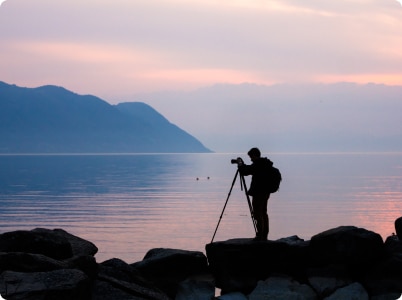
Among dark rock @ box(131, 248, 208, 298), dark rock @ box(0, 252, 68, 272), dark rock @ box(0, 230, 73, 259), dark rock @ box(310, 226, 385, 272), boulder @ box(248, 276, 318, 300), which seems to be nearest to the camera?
dark rock @ box(0, 252, 68, 272)

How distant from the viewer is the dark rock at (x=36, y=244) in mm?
16281

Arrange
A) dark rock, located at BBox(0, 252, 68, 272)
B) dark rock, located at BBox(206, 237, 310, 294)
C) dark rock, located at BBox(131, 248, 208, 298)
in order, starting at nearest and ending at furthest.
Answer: dark rock, located at BBox(0, 252, 68, 272)
dark rock, located at BBox(206, 237, 310, 294)
dark rock, located at BBox(131, 248, 208, 298)

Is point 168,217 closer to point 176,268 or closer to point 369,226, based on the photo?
point 369,226

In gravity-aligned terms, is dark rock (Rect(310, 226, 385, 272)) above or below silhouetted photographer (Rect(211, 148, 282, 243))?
below

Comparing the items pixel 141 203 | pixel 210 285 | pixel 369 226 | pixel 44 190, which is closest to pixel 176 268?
pixel 210 285

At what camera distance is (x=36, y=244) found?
16.3 meters

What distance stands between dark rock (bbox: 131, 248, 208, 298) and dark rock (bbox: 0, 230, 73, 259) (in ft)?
6.85

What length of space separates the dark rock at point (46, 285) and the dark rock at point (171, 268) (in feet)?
11.9

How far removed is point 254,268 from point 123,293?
12.3ft

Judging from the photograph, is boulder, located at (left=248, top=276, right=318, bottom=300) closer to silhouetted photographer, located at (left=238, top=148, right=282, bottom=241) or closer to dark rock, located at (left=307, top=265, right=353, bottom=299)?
dark rock, located at (left=307, top=265, right=353, bottom=299)

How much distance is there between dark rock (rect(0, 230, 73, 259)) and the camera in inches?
641

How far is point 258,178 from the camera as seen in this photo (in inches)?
675

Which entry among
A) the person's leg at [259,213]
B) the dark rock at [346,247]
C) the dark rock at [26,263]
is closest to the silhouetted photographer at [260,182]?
the person's leg at [259,213]

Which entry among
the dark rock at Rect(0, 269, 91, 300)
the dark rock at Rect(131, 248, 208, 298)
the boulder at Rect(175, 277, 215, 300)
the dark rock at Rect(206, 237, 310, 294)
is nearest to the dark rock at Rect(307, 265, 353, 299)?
the dark rock at Rect(206, 237, 310, 294)
